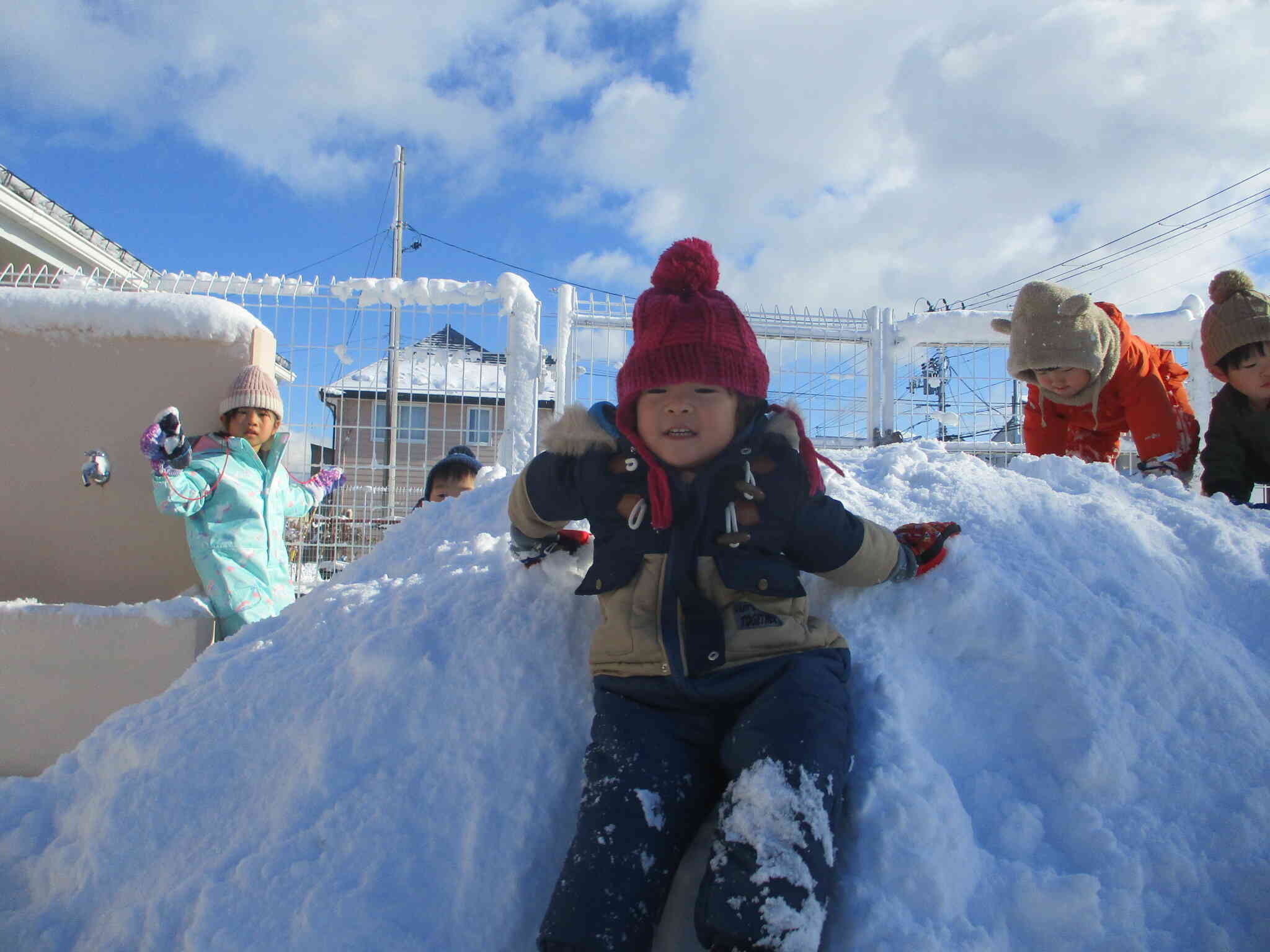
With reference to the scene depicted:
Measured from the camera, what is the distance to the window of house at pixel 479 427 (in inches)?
177

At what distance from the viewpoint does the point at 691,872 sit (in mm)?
1285

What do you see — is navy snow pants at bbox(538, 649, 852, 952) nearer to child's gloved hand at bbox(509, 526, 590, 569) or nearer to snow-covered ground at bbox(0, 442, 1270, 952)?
snow-covered ground at bbox(0, 442, 1270, 952)

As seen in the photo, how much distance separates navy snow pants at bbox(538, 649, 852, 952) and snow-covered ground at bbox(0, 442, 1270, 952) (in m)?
0.10

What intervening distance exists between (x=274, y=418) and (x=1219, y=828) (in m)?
3.59

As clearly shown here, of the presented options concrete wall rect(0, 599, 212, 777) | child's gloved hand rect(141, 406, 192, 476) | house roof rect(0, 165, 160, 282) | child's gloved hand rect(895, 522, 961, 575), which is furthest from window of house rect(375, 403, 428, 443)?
house roof rect(0, 165, 160, 282)

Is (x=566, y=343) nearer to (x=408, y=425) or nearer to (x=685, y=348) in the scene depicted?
(x=408, y=425)

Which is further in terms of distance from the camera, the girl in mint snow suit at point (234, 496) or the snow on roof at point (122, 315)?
the snow on roof at point (122, 315)

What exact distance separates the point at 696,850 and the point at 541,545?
749mm

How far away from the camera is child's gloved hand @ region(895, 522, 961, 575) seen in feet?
5.44

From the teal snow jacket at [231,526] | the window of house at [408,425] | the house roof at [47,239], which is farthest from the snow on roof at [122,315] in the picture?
the house roof at [47,239]

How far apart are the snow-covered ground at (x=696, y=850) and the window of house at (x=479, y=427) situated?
2.62 metres

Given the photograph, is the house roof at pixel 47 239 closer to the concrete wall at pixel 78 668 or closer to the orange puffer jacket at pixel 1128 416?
the concrete wall at pixel 78 668

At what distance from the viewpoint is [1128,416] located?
3010 mm

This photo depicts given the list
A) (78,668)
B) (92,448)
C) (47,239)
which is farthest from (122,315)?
(47,239)
